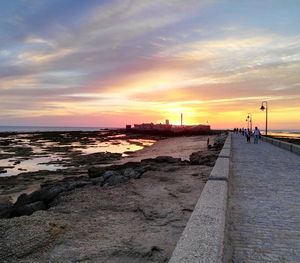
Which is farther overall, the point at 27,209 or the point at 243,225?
the point at 27,209

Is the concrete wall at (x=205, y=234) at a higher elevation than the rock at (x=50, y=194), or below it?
higher

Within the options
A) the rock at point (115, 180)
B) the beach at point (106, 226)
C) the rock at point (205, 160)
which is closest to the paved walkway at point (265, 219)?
the beach at point (106, 226)

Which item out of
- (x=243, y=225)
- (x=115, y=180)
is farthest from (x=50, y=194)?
(x=243, y=225)

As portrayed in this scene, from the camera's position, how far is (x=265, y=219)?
681 centimetres

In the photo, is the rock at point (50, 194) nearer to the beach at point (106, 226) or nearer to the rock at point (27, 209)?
the beach at point (106, 226)

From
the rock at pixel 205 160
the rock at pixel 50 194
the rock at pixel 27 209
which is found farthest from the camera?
the rock at pixel 205 160

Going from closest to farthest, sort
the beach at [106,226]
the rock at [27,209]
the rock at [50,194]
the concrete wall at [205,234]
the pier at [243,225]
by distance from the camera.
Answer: the concrete wall at [205,234] < the pier at [243,225] < the beach at [106,226] < the rock at [27,209] < the rock at [50,194]

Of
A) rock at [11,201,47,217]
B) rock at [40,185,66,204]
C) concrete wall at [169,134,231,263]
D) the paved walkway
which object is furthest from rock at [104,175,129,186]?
concrete wall at [169,134,231,263]

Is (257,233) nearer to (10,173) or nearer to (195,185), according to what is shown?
(195,185)

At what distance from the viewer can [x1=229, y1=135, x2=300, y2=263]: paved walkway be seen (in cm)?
521

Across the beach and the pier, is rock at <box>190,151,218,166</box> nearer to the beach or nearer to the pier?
the beach

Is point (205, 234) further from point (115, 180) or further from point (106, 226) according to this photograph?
point (115, 180)

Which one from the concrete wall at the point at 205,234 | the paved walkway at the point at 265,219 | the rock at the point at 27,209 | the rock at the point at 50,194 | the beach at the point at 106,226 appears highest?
the concrete wall at the point at 205,234

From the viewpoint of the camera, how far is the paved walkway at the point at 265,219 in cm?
521
